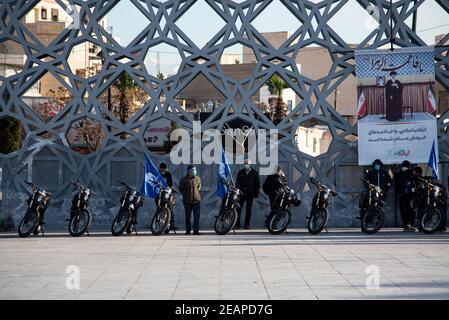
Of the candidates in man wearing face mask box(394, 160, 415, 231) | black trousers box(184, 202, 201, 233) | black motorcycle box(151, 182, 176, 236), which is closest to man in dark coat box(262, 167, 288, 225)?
black trousers box(184, 202, 201, 233)

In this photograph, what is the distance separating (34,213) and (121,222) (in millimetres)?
2078

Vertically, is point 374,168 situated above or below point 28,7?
below

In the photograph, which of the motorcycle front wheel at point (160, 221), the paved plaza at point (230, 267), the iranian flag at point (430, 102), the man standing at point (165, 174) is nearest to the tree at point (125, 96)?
the man standing at point (165, 174)

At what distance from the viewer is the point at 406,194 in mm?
25391

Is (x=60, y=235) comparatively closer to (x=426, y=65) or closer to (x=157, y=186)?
(x=157, y=186)

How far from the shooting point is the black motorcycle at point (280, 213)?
2473 cm

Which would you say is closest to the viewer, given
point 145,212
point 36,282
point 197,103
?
point 36,282

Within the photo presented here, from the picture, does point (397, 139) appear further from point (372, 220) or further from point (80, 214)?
point (80, 214)

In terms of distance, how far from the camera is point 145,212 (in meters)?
27.2

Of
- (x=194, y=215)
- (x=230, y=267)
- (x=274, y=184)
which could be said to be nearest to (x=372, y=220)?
(x=274, y=184)
